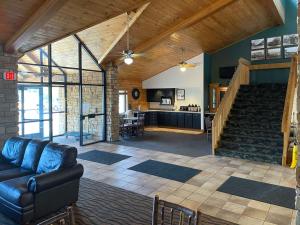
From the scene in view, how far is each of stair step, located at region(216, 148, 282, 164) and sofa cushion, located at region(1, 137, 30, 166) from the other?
5.08m

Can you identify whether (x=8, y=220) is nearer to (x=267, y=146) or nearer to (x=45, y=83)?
(x=45, y=83)

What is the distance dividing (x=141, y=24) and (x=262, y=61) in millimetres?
6509

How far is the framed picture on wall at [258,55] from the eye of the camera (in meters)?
10.8

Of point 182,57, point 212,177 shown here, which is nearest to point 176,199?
point 212,177

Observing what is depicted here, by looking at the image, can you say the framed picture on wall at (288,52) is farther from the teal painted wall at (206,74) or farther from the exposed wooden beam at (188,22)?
the exposed wooden beam at (188,22)

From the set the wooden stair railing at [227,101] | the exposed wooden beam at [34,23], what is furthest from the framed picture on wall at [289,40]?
the exposed wooden beam at [34,23]

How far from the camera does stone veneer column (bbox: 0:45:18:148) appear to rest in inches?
233

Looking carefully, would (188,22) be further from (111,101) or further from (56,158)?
(56,158)

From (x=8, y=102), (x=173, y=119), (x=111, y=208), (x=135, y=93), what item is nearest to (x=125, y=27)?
(x=8, y=102)

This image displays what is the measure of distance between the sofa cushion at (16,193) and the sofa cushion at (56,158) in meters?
0.41

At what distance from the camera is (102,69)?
9062 millimetres

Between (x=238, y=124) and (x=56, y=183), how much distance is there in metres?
5.98

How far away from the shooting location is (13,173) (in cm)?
400

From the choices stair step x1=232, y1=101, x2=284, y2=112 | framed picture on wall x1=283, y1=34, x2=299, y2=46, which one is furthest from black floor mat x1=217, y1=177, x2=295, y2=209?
framed picture on wall x1=283, y1=34, x2=299, y2=46
